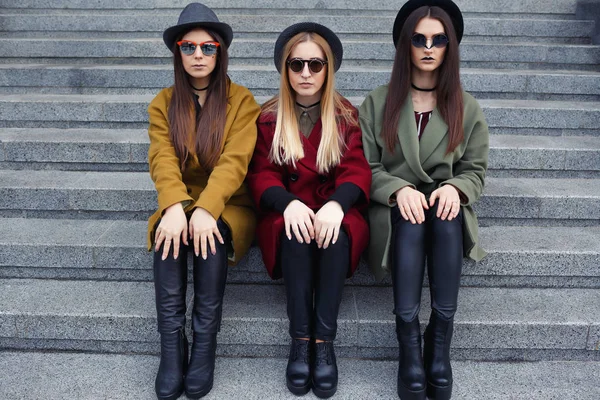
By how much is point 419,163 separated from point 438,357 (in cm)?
91

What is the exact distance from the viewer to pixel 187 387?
7.13 feet

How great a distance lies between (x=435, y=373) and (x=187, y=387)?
1.09 m

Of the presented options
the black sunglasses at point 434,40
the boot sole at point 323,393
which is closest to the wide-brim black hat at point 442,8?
the black sunglasses at point 434,40

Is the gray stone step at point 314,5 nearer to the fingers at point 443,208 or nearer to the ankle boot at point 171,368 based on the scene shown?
the fingers at point 443,208

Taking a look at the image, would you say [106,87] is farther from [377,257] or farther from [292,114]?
[377,257]

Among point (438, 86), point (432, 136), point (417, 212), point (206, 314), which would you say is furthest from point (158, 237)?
point (438, 86)

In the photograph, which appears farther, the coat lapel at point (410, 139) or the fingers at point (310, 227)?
the coat lapel at point (410, 139)

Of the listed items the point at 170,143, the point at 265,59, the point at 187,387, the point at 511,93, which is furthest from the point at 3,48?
the point at 511,93

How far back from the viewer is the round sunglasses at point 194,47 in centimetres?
240

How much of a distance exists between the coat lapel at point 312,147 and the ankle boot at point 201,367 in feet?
3.02

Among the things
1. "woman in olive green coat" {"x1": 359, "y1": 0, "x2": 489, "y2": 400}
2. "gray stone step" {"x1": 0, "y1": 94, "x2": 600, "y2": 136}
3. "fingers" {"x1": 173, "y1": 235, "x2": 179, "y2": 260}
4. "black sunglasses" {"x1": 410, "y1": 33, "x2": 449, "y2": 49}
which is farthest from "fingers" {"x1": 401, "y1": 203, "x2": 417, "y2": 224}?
"gray stone step" {"x1": 0, "y1": 94, "x2": 600, "y2": 136}

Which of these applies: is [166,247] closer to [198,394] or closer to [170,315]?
[170,315]

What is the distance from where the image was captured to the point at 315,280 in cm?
229

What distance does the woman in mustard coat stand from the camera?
2217mm
